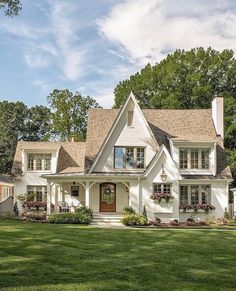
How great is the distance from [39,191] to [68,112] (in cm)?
2615

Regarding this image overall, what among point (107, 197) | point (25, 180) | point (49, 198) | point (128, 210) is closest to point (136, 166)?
point (107, 197)

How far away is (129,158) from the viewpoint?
3027cm

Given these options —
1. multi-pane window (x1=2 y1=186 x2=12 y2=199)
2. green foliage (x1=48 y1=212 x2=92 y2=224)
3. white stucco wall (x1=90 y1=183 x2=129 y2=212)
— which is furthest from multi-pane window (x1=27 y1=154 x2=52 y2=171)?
multi-pane window (x1=2 y1=186 x2=12 y2=199)

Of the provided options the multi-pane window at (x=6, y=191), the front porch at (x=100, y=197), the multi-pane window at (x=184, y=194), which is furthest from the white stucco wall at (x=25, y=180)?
the multi-pane window at (x=6, y=191)

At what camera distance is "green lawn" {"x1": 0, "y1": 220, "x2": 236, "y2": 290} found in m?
8.94

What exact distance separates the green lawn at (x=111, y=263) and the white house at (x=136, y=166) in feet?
38.3

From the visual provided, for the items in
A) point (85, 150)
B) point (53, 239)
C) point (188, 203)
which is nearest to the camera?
point (53, 239)

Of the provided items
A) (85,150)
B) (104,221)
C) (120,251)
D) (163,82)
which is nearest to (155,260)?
(120,251)

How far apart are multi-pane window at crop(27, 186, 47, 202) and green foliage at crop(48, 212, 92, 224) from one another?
652cm

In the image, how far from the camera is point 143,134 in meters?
30.5

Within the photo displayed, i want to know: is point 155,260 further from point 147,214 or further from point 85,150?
point 85,150

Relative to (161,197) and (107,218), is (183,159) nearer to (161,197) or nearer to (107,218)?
(161,197)

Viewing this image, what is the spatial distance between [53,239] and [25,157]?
59.2 feet

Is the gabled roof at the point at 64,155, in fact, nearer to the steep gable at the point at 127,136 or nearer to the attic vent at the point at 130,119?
the steep gable at the point at 127,136
